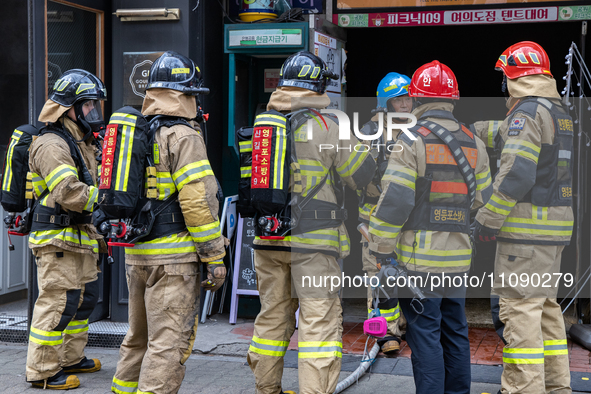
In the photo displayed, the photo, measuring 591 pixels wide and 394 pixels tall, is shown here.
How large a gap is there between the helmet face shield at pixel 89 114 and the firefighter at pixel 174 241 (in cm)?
102

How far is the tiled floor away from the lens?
5.20 m

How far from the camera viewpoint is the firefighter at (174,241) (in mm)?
3818

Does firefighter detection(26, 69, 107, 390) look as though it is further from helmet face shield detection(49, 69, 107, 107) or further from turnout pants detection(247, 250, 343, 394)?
turnout pants detection(247, 250, 343, 394)

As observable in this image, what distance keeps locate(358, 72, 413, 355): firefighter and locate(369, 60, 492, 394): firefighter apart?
1.17 metres

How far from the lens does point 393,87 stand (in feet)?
18.6

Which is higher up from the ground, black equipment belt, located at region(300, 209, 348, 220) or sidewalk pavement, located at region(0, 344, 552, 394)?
black equipment belt, located at region(300, 209, 348, 220)

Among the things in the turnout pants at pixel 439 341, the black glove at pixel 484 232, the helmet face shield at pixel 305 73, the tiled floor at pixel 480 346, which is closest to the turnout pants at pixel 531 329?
the black glove at pixel 484 232

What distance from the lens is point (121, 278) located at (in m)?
6.15

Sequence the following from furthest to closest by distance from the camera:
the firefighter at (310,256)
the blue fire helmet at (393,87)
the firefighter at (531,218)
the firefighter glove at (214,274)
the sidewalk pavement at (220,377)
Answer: the blue fire helmet at (393,87), the sidewalk pavement at (220,377), the firefighter at (531,218), the firefighter at (310,256), the firefighter glove at (214,274)

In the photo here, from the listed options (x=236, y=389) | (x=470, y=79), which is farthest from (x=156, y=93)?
(x=470, y=79)

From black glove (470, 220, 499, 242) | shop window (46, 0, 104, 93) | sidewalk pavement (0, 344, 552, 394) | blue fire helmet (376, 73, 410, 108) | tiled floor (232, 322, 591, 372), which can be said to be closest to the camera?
black glove (470, 220, 499, 242)

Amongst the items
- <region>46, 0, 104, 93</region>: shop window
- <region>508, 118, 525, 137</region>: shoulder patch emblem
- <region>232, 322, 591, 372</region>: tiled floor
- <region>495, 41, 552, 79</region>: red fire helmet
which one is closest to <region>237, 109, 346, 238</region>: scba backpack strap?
<region>508, 118, 525, 137</region>: shoulder patch emblem

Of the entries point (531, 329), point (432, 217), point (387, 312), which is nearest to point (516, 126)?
point (432, 217)

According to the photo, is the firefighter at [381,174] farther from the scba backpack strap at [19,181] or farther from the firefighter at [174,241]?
the scba backpack strap at [19,181]
